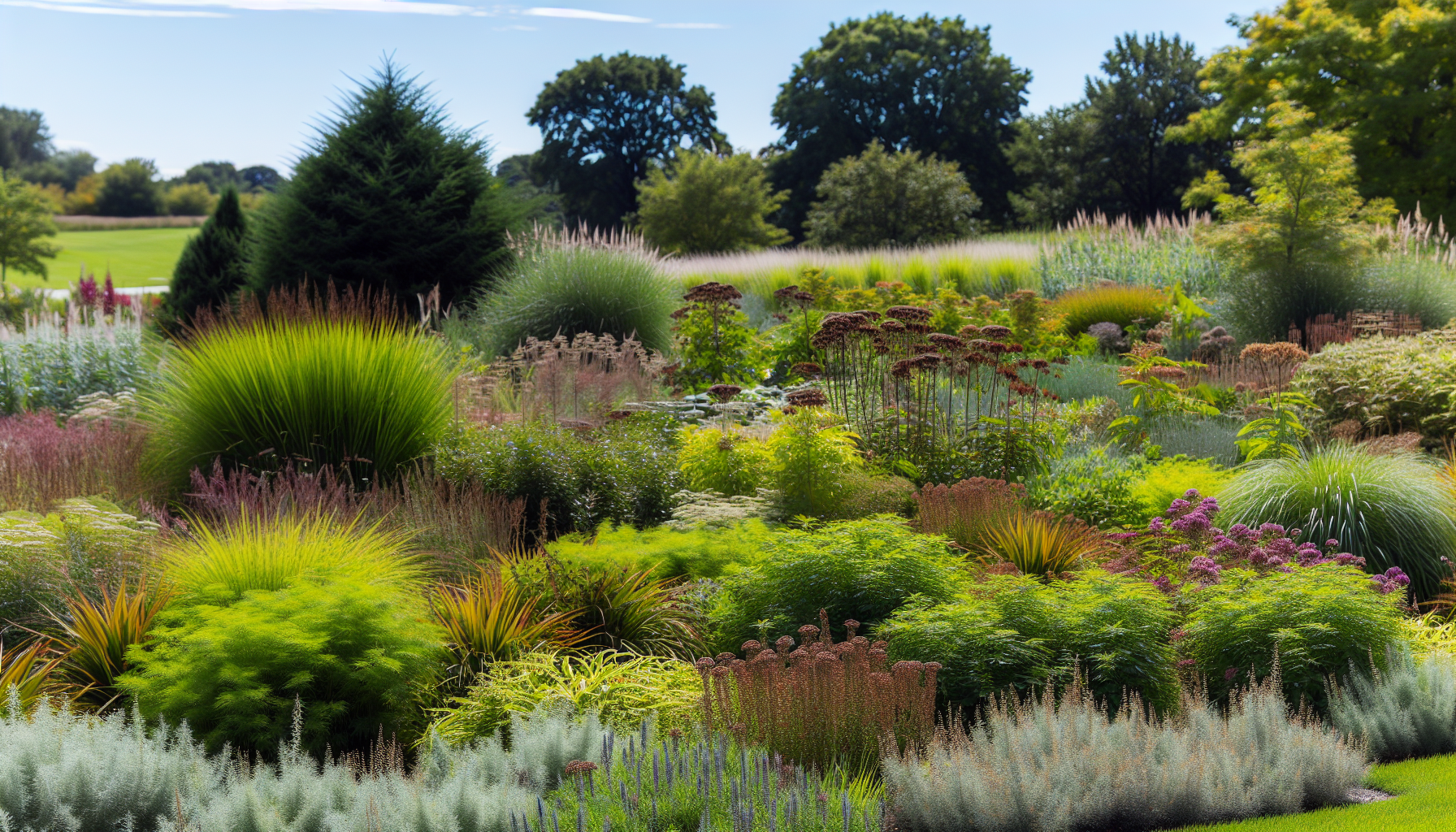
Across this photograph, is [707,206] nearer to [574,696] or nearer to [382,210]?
[382,210]

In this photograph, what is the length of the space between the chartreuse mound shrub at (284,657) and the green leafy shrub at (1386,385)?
7881 millimetres

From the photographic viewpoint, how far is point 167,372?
8.35 meters

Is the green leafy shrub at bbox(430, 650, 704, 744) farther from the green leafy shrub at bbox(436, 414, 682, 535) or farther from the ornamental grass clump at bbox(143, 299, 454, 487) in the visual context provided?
the ornamental grass clump at bbox(143, 299, 454, 487)

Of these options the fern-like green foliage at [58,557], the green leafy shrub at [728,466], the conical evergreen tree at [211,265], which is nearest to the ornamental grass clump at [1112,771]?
the green leafy shrub at [728,466]

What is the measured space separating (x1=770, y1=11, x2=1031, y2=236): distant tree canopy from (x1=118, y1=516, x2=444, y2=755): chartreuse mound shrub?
141 feet

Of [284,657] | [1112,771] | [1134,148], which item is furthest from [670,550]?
[1134,148]

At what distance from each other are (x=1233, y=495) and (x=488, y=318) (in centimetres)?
986

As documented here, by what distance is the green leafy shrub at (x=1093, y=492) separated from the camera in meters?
7.15

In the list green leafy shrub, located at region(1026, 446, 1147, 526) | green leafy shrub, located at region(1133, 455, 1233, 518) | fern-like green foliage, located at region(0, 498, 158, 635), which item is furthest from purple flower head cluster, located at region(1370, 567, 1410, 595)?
fern-like green foliage, located at region(0, 498, 158, 635)

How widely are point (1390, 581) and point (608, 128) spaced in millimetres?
50757

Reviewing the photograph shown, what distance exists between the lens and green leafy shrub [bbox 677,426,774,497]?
7.48m

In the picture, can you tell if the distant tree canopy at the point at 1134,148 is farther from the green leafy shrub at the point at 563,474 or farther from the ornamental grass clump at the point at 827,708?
the ornamental grass clump at the point at 827,708

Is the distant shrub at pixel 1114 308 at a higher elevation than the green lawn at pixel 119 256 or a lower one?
lower

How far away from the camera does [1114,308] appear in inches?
595
